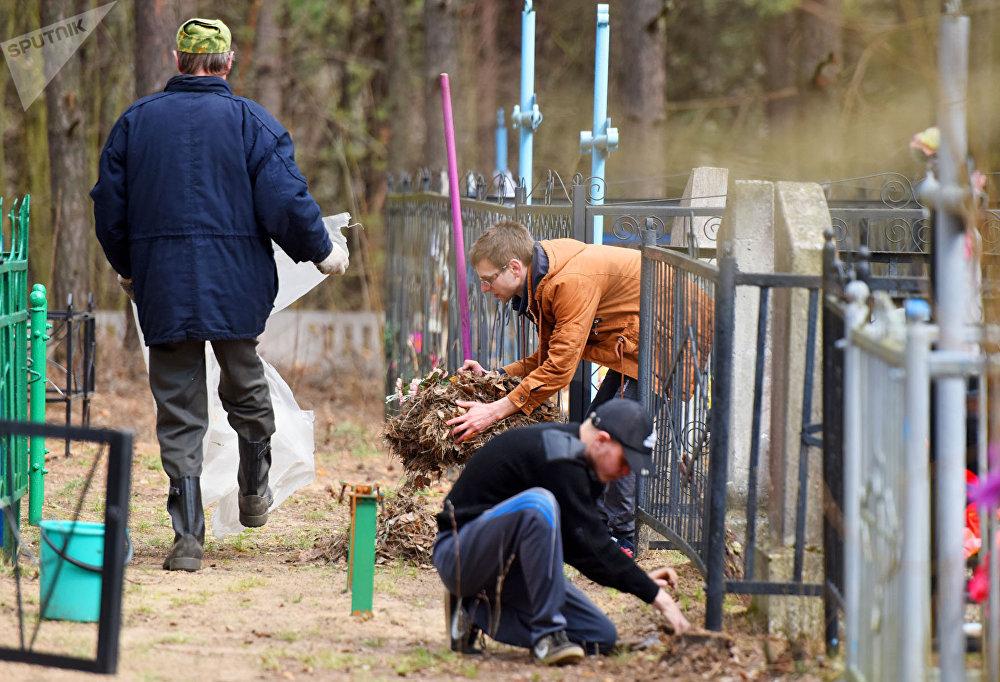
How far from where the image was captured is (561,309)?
5.37 m

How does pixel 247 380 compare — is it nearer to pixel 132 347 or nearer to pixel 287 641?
pixel 287 641

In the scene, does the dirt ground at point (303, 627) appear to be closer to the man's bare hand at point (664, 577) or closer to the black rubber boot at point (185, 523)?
the black rubber boot at point (185, 523)

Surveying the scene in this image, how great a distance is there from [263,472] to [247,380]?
17.0 inches

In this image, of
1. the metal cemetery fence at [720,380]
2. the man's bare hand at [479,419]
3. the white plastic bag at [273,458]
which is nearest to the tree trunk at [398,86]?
the metal cemetery fence at [720,380]

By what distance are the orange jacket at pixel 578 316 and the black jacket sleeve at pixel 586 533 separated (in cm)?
109

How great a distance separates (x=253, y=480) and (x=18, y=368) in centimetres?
110

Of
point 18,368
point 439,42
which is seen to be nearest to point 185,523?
point 18,368

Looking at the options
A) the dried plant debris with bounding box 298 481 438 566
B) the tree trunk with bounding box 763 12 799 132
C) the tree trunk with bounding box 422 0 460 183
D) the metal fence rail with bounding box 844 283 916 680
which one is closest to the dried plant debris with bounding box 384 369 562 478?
the dried plant debris with bounding box 298 481 438 566

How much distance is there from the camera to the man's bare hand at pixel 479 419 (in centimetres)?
526

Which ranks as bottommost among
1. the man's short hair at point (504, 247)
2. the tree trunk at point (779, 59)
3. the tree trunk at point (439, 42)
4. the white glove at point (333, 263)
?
the white glove at point (333, 263)

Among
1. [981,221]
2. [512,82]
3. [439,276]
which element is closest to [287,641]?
[981,221]

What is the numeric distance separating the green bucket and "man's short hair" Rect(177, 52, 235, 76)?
74.6 inches

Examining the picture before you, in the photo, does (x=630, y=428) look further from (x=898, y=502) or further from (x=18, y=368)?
(x=18, y=368)

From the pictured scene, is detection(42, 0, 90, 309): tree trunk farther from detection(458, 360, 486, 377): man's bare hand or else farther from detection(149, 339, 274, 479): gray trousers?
detection(458, 360, 486, 377): man's bare hand
